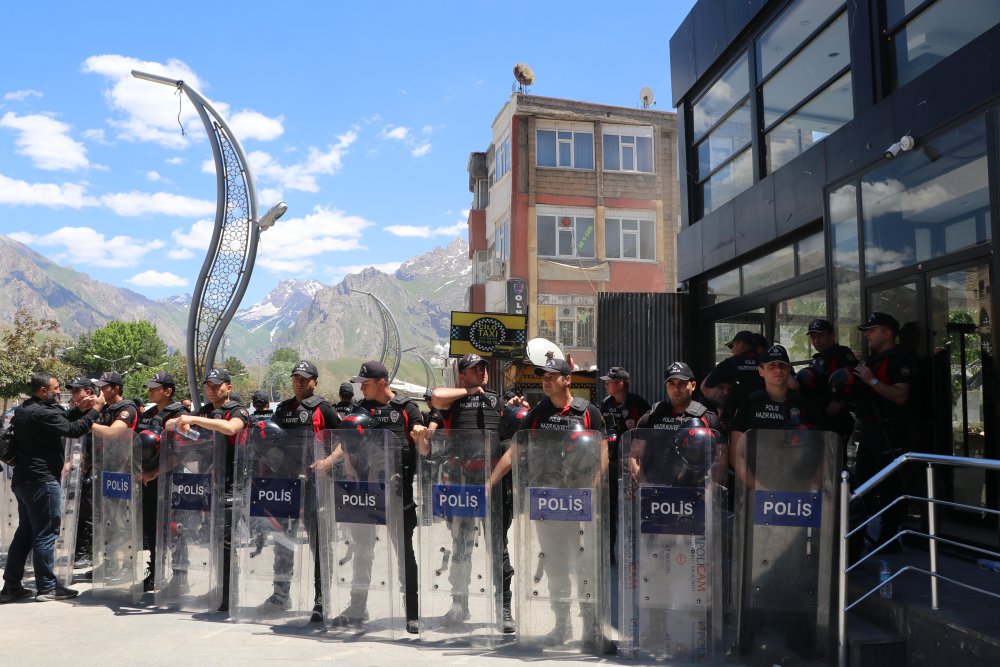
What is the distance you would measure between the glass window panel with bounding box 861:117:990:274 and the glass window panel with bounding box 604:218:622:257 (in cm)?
2388

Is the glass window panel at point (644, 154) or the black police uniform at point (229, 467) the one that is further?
the glass window panel at point (644, 154)

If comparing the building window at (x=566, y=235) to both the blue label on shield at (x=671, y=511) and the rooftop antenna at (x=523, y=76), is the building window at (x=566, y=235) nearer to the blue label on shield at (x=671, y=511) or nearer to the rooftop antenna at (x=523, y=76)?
the rooftop antenna at (x=523, y=76)

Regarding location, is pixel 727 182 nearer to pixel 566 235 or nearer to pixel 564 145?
A: pixel 566 235

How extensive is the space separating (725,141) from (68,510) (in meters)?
9.48

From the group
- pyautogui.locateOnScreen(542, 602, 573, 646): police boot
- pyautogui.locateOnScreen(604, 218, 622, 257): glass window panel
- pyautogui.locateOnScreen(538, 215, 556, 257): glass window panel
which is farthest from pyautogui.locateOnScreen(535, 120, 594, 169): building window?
pyautogui.locateOnScreen(542, 602, 573, 646): police boot

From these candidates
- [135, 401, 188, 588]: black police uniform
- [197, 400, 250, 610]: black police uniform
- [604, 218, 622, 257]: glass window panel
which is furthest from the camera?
[604, 218, 622, 257]: glass window panel

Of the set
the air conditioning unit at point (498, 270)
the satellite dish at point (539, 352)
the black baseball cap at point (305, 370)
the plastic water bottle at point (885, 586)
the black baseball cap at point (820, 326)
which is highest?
the air conditioning unit at point (498, 270)

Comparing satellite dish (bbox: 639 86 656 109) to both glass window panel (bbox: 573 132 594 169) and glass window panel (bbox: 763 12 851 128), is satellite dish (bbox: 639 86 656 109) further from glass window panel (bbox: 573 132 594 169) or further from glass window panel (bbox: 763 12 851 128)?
glass window panel (bbox: 763 12 851 128)

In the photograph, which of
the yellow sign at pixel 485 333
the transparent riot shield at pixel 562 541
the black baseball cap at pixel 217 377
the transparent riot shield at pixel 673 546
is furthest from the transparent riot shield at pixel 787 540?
the yellow sign at pixel 485 333

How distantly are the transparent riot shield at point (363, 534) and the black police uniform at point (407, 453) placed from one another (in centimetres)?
8

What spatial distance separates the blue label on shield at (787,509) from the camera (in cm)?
483

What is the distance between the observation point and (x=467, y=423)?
630 centimetres

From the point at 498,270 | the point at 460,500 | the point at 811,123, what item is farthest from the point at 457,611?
the point at 498,270

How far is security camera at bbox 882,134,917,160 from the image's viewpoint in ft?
22.3
